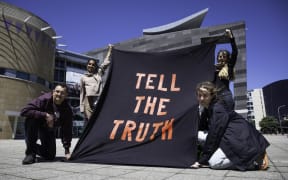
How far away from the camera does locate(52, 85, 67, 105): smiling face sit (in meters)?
3.46

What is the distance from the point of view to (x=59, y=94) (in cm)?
346

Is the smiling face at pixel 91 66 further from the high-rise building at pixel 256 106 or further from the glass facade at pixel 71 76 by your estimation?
the high-rise building at pixel 256 106

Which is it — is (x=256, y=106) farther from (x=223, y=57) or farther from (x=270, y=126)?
(x=223, y=57)

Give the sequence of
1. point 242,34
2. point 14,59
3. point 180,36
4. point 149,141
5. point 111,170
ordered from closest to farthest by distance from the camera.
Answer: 1. point 111,170
2. point 149,141
3. point 14,59
4. point 242,34
5. point 180,36

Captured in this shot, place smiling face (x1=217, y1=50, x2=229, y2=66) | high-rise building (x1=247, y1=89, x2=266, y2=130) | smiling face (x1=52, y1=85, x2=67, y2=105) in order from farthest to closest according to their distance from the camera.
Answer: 1. high-rise building (x1=247, y1=89, x2=266, y2=130)
2. smiling face (x1=217, y1=50, x2=229, y2=66)
3. smiling face (x1=52, y1=85, x2=67, y2=105)

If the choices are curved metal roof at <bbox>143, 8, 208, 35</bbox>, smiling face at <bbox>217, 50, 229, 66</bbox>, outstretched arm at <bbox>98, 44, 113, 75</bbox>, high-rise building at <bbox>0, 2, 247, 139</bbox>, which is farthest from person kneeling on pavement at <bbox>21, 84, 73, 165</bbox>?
curved metal roof at <bbox>143, 8, 208, 35</bbox>

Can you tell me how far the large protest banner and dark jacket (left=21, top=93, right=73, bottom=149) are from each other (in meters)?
0.40

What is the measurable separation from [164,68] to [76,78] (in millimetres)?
30821

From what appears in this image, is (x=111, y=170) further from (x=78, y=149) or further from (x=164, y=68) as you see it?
(x=164, y=68)

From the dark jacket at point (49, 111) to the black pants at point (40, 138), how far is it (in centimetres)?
9

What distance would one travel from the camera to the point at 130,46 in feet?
145

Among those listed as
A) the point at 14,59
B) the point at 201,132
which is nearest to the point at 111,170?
the point at 201,132

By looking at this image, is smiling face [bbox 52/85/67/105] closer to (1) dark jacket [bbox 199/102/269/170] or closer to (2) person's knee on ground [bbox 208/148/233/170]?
(1) dark jacket [bbox 199/102/269/170]

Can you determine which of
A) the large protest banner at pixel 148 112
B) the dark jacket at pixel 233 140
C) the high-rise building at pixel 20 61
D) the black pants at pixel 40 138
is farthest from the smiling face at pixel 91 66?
the high-rise building at pixel 20 61
